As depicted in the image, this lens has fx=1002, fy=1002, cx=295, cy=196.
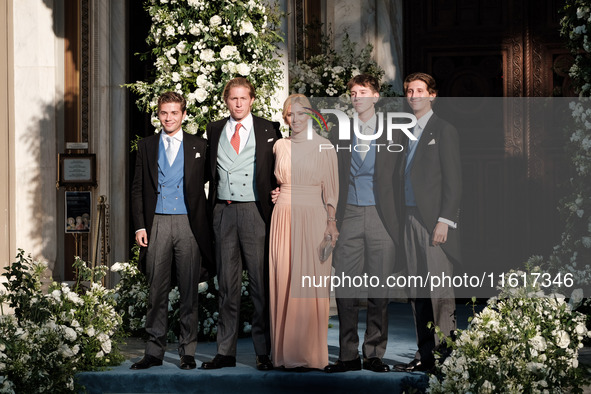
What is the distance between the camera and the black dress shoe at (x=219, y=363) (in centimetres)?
710

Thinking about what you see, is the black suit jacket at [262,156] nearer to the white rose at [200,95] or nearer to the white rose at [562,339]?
the white rose at [200,95]

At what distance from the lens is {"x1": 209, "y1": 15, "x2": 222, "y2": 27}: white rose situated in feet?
28.9

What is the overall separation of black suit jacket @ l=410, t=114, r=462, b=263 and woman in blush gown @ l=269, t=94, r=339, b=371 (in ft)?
2.05

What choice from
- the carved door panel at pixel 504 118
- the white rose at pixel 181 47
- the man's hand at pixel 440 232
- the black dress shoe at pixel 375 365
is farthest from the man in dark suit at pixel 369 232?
the carved door panel at pixel 504 118

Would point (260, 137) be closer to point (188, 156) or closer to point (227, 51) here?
point (188, 156)

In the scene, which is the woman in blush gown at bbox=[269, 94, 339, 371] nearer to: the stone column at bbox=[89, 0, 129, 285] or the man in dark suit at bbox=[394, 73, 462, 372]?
the man in dark suit at bbox=[394, 73, 462, 372]

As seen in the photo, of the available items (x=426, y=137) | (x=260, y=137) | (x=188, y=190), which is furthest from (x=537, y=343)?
(x=188, y=190)

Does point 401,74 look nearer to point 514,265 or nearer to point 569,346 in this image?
point 514,265

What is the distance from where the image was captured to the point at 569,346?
6473mm

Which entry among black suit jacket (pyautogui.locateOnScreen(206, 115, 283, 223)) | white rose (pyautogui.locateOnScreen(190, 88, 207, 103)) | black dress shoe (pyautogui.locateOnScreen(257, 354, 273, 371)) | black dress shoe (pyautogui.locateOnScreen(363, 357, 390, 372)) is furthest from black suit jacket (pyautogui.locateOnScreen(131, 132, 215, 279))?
white rose (pyautogui.locateOnScreen(190, 88, 207, 103))

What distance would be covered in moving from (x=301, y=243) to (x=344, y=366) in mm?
903

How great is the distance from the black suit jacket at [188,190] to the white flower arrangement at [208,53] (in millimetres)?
1555

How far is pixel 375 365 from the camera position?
6875 mm

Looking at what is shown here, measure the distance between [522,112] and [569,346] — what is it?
20.7ft
